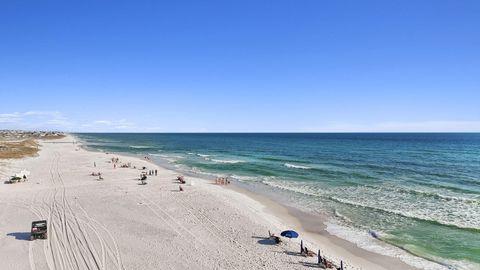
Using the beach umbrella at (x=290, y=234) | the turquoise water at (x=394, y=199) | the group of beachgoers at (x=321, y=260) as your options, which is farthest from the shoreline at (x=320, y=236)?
the group of beachgoers at (x=321, y=260)

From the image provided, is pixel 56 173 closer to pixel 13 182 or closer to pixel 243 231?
pixel 13 182

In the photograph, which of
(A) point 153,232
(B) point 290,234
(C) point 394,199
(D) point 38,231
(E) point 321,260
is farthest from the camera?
(C) point 394,199

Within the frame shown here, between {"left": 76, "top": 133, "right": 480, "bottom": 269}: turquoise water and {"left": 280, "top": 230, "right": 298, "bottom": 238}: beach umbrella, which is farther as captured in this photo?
{"left": 76, "top": 133, "right": 480, "bottom": 269}: turquoise water

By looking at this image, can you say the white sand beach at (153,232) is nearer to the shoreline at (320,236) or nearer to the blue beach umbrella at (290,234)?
the shoreline at (320,236)

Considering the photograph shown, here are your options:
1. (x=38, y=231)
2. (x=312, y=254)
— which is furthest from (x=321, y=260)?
(x=38, y=231)

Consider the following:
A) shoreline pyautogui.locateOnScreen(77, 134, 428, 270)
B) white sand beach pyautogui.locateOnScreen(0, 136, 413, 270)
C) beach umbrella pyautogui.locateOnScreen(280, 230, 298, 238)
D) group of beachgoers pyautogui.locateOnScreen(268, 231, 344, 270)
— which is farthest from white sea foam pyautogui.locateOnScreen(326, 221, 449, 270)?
group of beachgoers pyautogui.locateOnScreen(268, 231, 344, 270)

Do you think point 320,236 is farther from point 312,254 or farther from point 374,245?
point 312,254

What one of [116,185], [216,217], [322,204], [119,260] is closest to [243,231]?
[216,217]

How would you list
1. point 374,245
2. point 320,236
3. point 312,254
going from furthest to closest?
point 320,236 → point 374,245 → point 312,254

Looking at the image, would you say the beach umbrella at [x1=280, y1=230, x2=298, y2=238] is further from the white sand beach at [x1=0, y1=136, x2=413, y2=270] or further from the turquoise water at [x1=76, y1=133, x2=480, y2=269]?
the turquoise water at [x1=76, y1=133, x2=480, y2=269]

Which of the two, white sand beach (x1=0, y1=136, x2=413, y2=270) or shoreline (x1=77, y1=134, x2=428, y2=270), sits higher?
white sand beach (x1=0, y1=136, x2=413, y2=270)
